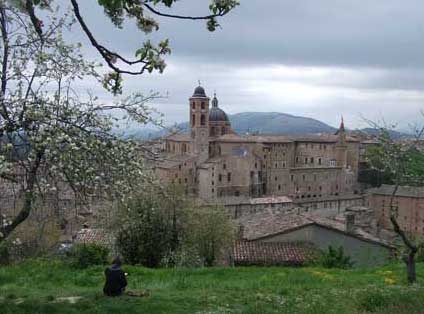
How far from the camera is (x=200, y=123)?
9038cm

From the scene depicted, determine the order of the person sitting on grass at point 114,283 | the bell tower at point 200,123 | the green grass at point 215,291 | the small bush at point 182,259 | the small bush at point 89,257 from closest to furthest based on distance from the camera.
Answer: the green grass at point 215,291 → the person sitting on grass at point 114,283 → the small bush at point 89,257 → the small bush at point 182,259 → the bell tower at point 200,123

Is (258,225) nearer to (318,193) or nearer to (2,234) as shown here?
(2,234)

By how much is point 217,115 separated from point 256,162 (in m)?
15.3

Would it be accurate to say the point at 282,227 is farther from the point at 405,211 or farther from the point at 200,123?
the point at 200,123

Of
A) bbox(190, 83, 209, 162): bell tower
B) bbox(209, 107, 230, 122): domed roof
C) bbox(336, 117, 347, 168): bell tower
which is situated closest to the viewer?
bbox(190, 83, 209, 162): bell tower

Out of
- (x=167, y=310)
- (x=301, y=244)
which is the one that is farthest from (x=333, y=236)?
(x=167, y=310)

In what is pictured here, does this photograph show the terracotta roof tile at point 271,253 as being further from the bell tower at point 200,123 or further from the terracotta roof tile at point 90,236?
the bell tower at point 200,123

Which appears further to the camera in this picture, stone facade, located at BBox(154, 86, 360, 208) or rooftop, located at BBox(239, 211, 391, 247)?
stone facade, located at BBox(154, 86, 360, 208)

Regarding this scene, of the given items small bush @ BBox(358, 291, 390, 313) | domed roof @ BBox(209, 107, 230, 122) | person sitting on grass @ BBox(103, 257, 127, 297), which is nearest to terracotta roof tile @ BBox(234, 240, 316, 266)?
small bush @ BBox(358, 291, 390, 313)

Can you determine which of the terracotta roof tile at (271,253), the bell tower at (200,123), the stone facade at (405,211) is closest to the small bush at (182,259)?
the terracotta roof tile at (271,253)

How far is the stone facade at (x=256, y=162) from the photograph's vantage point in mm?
84875

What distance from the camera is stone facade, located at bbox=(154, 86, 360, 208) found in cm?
8488

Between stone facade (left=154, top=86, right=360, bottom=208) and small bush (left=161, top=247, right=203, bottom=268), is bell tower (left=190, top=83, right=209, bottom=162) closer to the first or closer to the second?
stone facade (left=154, top=86, right=360, bottom=208)

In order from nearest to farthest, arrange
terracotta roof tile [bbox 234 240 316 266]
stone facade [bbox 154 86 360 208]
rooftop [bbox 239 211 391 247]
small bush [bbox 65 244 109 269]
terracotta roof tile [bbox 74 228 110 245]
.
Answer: small bush [bbox 65 244 109 269] < terracotta roof tile [bbox 234 240 316 266] < terracotta roof tile [bbox 74 228 110 245] < rooftop [bbox 239 211 391 247] < stone facade [bbox 154 86 360 208]
